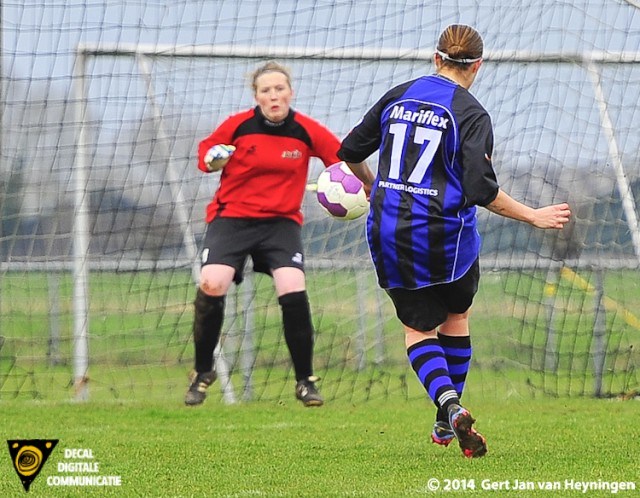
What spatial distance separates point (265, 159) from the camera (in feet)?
26.1

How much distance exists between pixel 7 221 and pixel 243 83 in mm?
2052

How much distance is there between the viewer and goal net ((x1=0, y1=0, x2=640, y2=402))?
29.5ft

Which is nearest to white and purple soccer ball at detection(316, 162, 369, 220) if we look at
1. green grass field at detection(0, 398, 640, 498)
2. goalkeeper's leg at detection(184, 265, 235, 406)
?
goalkeeper's leg at detection(184, 265, 235, 406)

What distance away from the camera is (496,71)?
30.3 ft

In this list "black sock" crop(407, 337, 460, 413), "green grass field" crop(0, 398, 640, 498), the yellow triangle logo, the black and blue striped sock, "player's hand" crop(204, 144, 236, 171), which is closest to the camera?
"green grass field" crop(0, 398, 640, 498)

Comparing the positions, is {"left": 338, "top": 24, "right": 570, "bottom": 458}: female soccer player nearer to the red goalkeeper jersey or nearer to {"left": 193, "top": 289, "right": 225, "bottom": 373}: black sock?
the red goalkeeper jersey

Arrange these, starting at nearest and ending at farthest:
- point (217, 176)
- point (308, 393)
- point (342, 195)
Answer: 1. point (342, 195)
2. point (308, 393)
3. point (217, 176)

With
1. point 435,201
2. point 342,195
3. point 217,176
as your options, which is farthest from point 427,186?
point 217,176

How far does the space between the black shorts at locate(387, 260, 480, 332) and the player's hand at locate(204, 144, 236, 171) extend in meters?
1.99

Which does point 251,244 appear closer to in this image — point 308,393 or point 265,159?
point 265,159

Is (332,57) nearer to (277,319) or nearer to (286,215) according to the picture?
(286,215)

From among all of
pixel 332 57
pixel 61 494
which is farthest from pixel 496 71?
pixel 61 494

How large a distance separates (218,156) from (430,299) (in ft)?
7.11

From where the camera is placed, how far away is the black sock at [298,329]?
7.91 meters
